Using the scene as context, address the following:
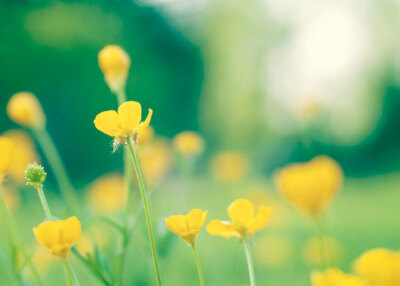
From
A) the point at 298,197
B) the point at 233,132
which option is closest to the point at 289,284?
the point at 298,197

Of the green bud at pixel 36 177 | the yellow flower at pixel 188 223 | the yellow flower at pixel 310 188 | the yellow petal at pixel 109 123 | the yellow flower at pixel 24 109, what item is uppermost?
the yellow flower at pixel 24 109

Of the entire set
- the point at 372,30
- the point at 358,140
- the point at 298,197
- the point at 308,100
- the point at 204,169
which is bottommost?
the point at 298,197

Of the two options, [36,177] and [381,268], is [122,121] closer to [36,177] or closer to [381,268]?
[36,177]

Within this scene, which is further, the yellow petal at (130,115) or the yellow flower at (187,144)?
the yellow flower at (187,144)

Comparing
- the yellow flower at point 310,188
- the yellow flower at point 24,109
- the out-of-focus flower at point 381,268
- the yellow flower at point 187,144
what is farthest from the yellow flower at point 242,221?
the yellow flower at point 24,109

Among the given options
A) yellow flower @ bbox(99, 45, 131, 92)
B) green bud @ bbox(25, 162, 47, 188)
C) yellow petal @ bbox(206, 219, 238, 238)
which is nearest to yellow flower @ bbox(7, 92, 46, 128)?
yellow flower @ bbox(99, 45, 131, 92)

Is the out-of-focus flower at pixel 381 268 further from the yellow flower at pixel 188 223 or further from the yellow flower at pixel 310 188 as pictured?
the yellow flower at pixel 310 188

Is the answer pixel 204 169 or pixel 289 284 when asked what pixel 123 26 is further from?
pixel 289 284

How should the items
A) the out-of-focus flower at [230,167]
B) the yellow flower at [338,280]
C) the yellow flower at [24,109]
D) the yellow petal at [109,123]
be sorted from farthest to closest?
the out-of-focus flower at [230,167]
the yellow flower at [24,109]
the yellow petal at [109,123]
the yellow flower at [338,280]
